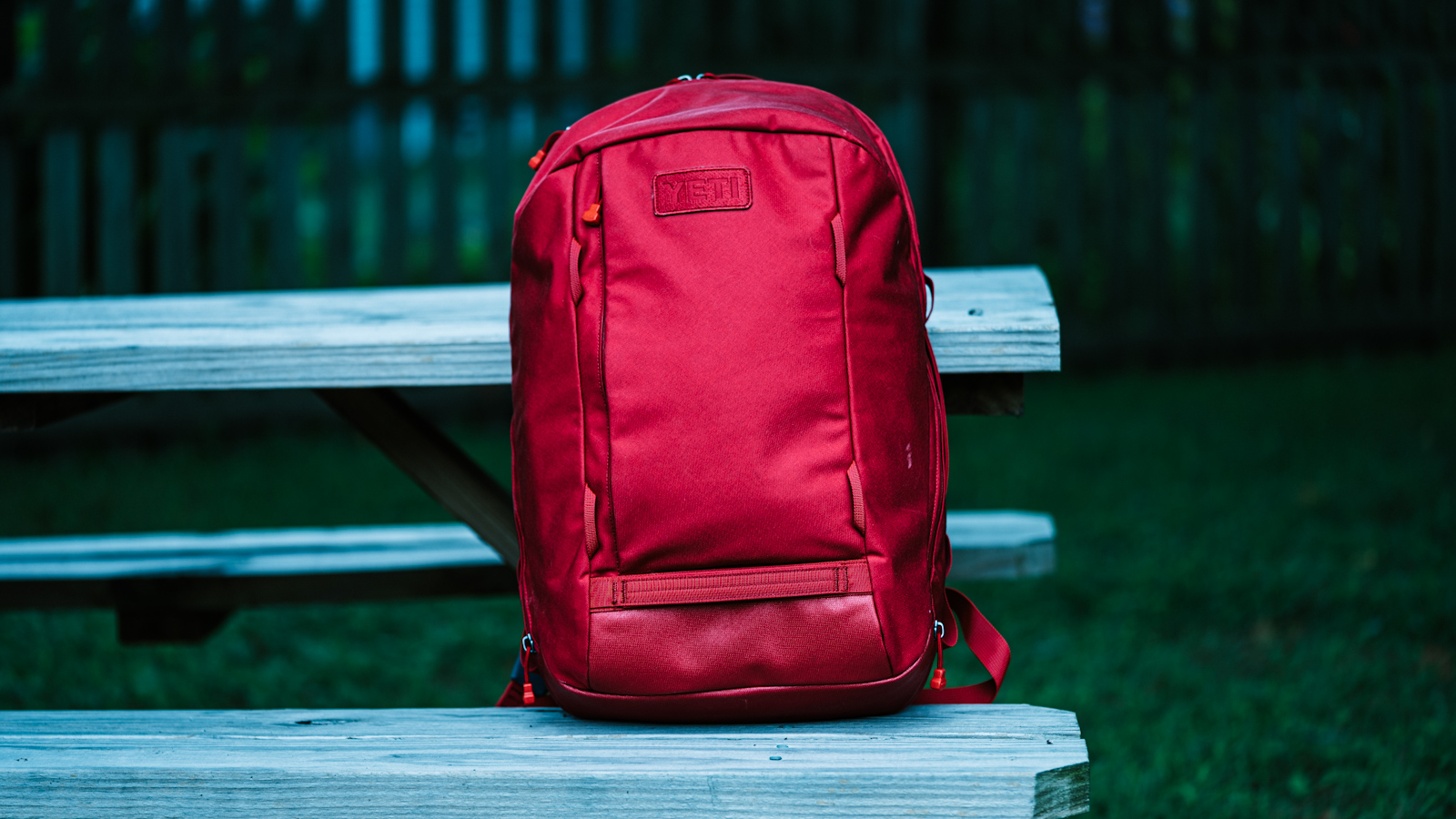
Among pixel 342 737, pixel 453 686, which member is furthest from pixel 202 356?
pixel 453 686

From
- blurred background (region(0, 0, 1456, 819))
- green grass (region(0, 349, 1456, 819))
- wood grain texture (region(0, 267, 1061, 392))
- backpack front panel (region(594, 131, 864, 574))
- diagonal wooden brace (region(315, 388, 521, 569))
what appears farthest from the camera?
blurred background (region(0, 0, 1456, 819))

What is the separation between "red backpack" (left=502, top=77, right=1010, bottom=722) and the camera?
1.04 meters

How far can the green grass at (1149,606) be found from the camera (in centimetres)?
202

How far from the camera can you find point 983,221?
16.4 ft

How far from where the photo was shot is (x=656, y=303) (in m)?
1.07

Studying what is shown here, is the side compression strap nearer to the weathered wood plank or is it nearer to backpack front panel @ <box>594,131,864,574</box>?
backpack front panel @ <box>594,131,864,574</box>

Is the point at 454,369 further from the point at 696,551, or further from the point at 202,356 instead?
the point at 696,551

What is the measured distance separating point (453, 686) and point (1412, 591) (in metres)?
2.24

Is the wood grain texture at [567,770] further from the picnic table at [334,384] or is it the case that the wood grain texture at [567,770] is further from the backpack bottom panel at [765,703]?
the picnic table at [334,384]

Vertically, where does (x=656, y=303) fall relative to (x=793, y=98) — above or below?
below

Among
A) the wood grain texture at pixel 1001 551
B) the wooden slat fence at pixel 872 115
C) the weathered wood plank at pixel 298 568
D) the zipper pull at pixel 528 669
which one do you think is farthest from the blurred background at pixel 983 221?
the zipper pull at pixel 528 669

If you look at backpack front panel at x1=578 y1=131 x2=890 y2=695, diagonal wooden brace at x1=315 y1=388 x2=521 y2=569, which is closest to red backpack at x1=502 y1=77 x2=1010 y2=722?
backpack front panel at x1=578 y1=131 x2=890 y2=695

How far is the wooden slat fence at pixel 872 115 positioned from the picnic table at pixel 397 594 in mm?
2952

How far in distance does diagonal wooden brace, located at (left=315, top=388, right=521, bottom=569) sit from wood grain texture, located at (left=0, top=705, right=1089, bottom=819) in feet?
1.44
